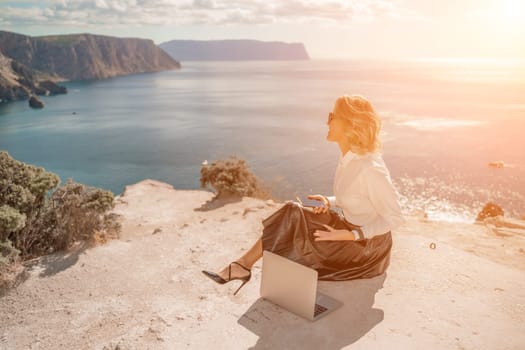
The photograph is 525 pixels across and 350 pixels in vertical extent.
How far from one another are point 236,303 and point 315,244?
1.51 metres

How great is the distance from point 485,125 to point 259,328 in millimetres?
55704

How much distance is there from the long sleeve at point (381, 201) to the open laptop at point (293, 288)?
887 mm

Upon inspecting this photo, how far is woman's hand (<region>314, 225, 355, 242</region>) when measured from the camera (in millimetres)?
4883

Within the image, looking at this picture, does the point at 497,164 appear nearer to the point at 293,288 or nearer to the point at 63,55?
the point at 293,288

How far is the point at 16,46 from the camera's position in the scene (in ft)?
514

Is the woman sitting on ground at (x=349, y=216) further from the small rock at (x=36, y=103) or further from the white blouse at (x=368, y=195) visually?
the small rock at (x=36, y=103)

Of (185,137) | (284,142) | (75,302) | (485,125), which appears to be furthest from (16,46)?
(75,302)

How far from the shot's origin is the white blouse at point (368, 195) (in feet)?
16.1

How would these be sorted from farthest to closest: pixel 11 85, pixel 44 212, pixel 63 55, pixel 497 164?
1. pixel 63 55
2. pixel 11 85
3. pixel 497 164
4. pixel 44 212

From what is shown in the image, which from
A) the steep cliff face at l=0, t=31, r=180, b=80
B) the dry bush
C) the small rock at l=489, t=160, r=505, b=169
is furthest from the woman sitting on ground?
the steep cliff face at l=0, t=31, r=180, b=80

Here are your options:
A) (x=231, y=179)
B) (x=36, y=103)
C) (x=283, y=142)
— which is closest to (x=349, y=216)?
(x=231, y=179)

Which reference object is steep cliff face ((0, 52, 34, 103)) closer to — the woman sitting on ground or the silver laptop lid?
the silver laptop lid

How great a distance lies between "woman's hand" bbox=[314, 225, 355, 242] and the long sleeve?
0.18 m

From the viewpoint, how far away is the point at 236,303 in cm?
588
